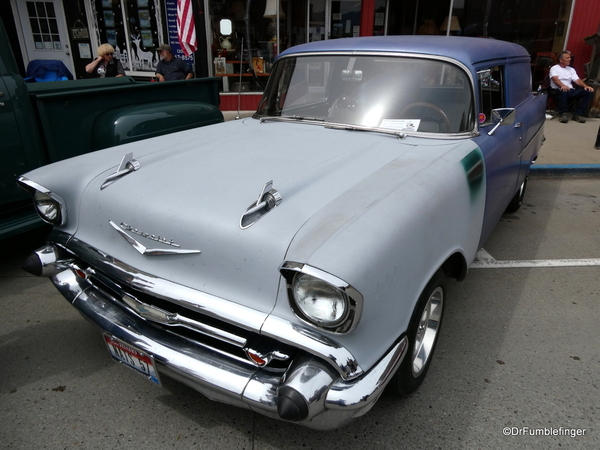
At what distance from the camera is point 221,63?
9508mm

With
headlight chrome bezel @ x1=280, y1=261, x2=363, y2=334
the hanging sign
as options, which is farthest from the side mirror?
the hanging sign

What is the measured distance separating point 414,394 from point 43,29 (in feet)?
33.7

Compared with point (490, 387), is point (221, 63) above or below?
above

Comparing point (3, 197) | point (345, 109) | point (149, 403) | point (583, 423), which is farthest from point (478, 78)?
point (3, 197)

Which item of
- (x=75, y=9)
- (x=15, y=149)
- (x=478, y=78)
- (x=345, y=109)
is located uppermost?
(x=75, y=9)

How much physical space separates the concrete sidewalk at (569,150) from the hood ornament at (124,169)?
4613mm

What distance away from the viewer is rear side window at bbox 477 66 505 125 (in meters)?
2.82

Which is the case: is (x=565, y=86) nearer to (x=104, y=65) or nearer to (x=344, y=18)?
(x=344, y=18)

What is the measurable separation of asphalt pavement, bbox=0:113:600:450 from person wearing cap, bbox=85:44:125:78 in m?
4.05

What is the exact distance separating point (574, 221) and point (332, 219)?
13.3 ft

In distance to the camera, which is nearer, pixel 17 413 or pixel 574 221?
pixel 17 413

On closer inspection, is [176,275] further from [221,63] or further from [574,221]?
[221,63]

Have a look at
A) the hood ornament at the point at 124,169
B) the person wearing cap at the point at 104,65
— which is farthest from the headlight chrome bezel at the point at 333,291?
the person wearing cap at the point at 104,65

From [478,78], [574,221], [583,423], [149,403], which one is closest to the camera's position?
[583,423]
